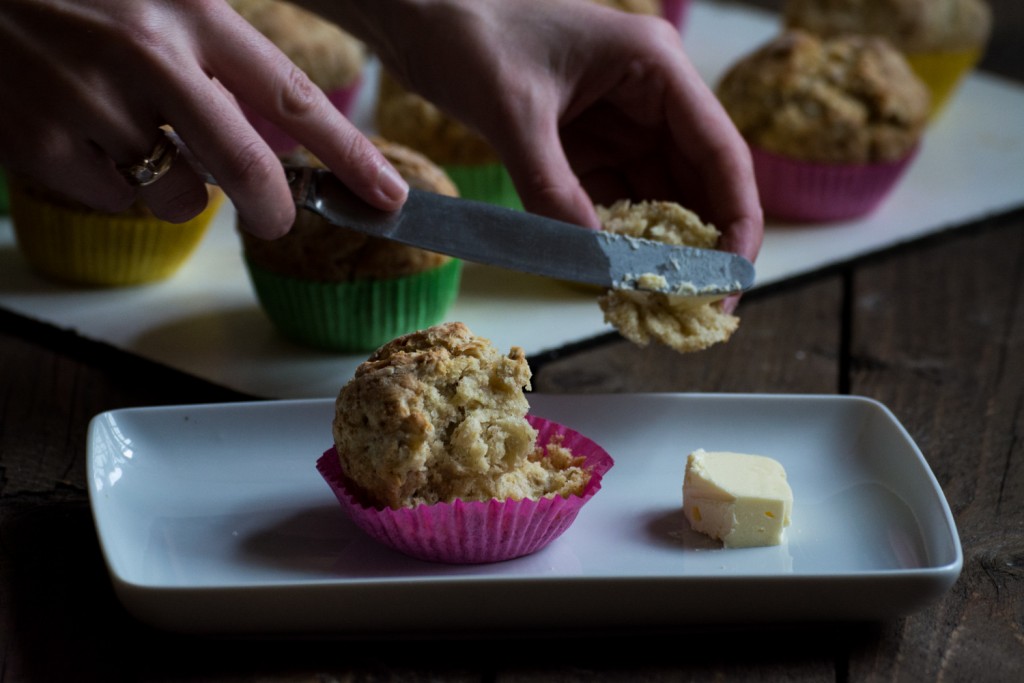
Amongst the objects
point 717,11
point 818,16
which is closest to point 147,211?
point 818,16

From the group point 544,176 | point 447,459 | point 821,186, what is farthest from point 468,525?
point 821,186

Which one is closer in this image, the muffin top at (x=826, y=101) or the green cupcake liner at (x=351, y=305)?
the green cupcake liner at (x=351, y=305)

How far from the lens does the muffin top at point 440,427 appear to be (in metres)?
1.49

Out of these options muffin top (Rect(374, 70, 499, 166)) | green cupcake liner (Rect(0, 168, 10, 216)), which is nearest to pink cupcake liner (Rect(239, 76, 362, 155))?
muffin top (Rect(374, 70, 499, 166))

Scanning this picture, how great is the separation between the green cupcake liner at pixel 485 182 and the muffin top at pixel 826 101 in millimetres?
552

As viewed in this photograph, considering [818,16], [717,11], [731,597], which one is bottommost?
[717,11]

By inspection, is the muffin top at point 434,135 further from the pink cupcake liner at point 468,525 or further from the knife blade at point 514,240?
the pink cupcake liner at point 468,525

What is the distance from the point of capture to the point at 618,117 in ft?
7.44

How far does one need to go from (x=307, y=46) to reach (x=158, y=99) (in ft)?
4.72

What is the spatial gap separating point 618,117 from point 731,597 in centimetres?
111

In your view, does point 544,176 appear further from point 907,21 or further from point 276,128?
point 907,21

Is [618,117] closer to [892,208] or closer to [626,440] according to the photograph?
[626,440]

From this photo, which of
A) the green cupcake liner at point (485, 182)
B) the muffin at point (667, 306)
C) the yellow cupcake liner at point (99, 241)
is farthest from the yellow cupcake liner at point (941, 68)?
the yellow cupcake liner at point (99, 241)

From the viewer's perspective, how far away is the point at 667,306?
1934mm
